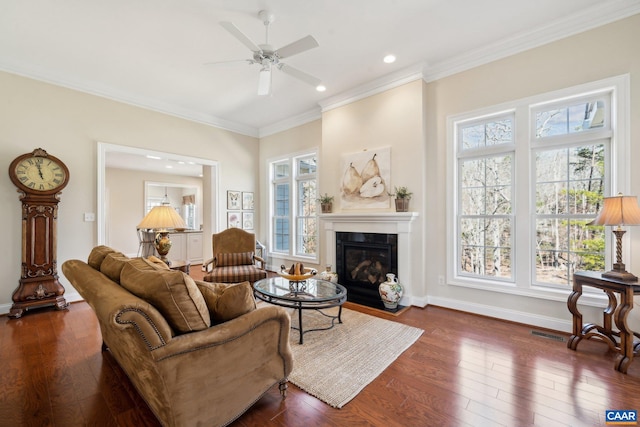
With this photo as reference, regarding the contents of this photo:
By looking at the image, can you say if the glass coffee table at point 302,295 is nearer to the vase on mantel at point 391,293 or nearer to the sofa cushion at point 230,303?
the vase on mantel at point 391,293

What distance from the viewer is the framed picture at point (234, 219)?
5617 millimetres

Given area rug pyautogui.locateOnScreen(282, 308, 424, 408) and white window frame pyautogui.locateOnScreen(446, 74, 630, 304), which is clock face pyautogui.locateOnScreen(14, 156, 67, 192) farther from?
white window frame pyautogui.locateOnScreen(446, 74, 630, 304)

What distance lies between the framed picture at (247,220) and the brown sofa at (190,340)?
13.3 feet

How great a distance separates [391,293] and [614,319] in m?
1.95

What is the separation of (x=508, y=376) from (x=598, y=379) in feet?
2.13

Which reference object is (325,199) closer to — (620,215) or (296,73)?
(296,73)

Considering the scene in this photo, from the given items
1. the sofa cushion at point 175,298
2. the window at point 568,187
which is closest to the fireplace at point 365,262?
the window at point 568,187

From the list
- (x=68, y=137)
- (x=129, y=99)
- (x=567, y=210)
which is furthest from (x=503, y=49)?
(x=68, y=137)

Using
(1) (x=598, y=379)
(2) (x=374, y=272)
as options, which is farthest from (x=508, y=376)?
(2) (x=374, y=272)

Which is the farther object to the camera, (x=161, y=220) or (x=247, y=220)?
(x=247, y=220)

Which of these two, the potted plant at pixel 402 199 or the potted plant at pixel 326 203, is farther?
the potted plant at pixel 326 203

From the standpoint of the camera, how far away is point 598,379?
2.05 m

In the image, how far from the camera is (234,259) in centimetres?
420

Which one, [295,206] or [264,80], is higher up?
[264,80]
